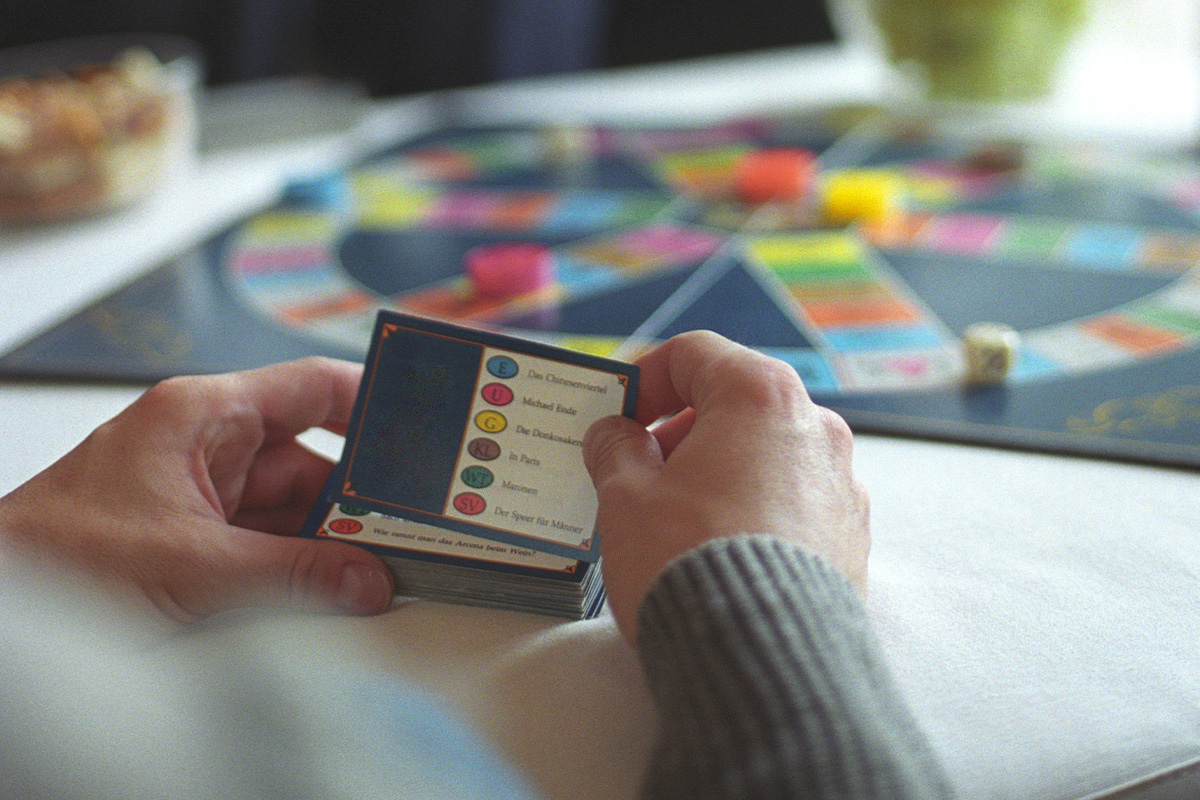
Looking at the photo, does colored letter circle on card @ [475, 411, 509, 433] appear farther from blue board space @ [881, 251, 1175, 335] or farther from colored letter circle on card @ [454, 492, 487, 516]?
blue board space @ [881, 251, 1175, 335]

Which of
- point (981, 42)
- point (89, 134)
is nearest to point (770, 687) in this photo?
point (89, 134)

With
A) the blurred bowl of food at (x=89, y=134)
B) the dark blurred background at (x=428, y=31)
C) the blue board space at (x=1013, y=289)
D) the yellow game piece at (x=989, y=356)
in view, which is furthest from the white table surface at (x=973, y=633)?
the dark blurred background at (x=428, y=31)

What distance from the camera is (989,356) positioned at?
2.91 feet

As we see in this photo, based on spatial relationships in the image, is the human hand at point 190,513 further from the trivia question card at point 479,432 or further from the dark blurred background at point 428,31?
the dark blurred background at point 428,31

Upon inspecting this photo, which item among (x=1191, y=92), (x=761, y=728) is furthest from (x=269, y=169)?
(x=1191, y=92)

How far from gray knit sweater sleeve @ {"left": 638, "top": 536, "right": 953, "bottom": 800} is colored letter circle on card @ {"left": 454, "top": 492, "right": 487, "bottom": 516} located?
0.17m

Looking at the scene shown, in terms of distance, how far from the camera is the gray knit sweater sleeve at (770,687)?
0.41m

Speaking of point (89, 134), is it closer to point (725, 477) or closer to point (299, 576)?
point (299, 576)

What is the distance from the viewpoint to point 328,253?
1.28m

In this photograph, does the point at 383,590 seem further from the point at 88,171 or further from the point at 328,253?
the point at 88,171

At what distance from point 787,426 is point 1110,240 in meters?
0.87

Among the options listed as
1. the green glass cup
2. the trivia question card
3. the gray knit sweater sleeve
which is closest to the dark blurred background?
the green glass cup

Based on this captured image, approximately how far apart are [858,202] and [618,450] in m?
0.85

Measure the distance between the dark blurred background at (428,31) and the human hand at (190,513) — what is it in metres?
1.73
